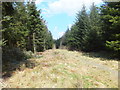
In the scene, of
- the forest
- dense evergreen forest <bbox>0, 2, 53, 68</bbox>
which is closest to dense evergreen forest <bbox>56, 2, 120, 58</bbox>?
the forest

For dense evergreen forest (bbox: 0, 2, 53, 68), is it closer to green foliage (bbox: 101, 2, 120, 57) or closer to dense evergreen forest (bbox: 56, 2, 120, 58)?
dense evergreen forest (bbox: 56, 2, 120, 58)

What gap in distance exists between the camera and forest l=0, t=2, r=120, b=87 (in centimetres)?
733

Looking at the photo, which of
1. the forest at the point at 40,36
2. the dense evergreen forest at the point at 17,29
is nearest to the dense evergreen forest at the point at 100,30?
the forest at the point at 40,36

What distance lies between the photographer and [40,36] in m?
17.4

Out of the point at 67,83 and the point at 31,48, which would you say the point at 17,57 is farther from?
the point at 67,83

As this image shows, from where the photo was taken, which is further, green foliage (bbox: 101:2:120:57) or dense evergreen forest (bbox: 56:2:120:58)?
dense evergreen forest (bbox: 56:2:120:58)

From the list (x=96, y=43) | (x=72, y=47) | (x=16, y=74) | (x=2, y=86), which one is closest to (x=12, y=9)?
(x=16, y=74)

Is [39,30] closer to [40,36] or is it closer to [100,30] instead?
[40,36]

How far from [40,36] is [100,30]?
29.5 feet

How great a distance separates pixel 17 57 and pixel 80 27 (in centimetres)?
1238

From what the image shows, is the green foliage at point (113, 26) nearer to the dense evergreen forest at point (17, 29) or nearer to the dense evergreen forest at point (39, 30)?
the dense evergreen forest at point (39, 30)

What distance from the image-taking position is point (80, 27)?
1945cm

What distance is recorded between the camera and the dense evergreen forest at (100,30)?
391 inches

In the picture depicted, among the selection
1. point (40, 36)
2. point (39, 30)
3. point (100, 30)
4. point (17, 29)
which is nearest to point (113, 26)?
point (100, 30)
